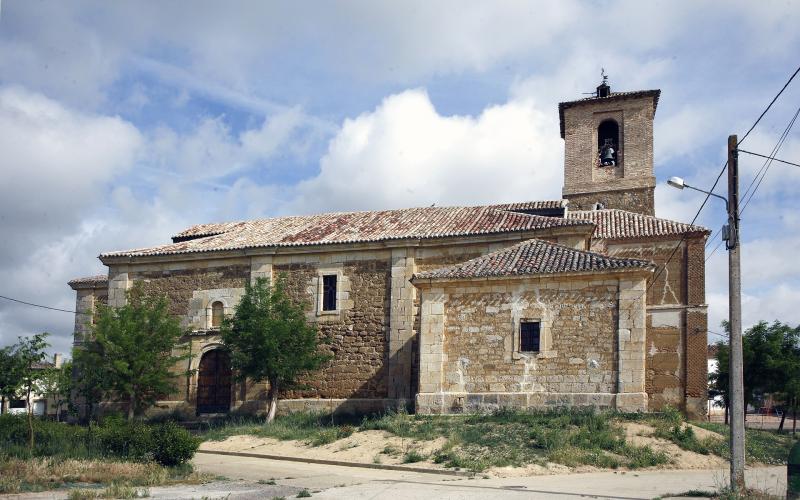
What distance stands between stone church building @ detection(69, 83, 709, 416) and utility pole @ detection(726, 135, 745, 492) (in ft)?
19.4

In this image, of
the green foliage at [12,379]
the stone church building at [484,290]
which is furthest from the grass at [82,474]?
the stone church building at [484,290]

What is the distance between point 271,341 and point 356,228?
17.9 feet

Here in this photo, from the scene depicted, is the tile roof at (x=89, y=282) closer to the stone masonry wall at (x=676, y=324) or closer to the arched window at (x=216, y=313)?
the arched window at (x=216, y=313)

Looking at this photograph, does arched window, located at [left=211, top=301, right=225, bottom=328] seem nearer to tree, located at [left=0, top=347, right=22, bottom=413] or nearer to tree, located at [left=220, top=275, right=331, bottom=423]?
tree, located at [left=220, top=275, right=331, bottom=423]

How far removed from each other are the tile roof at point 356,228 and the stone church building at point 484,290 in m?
0.10

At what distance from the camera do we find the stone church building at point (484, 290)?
19062mm

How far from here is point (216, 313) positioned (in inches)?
1029

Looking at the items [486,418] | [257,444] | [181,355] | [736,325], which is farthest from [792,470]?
[181,355]

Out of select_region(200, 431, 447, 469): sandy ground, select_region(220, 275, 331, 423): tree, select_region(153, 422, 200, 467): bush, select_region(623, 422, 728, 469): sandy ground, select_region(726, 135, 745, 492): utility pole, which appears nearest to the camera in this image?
select_region(726, 135, 745, 492): utility pole

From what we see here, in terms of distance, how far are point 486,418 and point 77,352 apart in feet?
43.5

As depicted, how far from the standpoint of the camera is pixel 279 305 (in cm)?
2366

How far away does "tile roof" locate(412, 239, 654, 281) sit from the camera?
19077mm

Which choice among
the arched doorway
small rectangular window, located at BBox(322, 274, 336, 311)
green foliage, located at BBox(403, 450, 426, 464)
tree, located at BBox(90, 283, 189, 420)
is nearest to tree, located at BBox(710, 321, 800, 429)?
small rectangular window, located at BBox(322, 274, 336, 311)

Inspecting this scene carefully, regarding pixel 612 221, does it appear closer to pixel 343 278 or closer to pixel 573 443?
pixel 343 278
